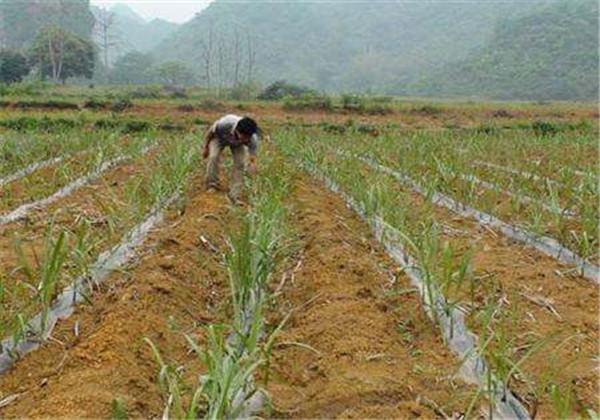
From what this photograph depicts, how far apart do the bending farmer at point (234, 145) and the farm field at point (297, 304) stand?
0.55 feet

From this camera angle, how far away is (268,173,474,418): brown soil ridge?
2.29m

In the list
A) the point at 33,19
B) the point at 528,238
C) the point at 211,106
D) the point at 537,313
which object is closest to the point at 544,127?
the point at 211,106

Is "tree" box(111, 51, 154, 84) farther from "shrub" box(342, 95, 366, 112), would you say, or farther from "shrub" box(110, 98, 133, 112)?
"shrub" box(342, 95, 366, 112)

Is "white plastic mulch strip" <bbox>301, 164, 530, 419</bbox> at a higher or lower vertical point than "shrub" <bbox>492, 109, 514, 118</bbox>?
higher

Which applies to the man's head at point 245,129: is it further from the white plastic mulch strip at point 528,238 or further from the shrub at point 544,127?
the shrub at point 544,127

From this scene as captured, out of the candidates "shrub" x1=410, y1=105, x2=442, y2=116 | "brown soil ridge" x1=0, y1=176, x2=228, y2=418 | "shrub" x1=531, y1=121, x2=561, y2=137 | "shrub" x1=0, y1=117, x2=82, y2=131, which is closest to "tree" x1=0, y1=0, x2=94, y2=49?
"shrub" x1=410, y1=105, x2=442, y2=116

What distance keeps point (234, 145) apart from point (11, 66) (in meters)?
31.9

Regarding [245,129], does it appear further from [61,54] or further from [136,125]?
[61,54]

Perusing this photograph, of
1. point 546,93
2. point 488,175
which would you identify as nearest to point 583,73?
point 546,93

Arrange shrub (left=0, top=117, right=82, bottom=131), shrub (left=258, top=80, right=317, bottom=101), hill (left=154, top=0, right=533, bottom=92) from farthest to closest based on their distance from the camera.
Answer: hill (left=154, top=0, right=533, bottom=92)
shrub (left=258, top=80, right=317, bottom=101)
shrub (left=0, top=117, right=82, bottom=131)

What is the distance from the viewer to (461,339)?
9.27 feet

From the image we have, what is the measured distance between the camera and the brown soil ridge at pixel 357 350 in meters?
2.29

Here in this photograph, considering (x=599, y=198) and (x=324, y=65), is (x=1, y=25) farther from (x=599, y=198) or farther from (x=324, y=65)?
(x=599, y=198)

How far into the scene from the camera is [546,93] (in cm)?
4412
